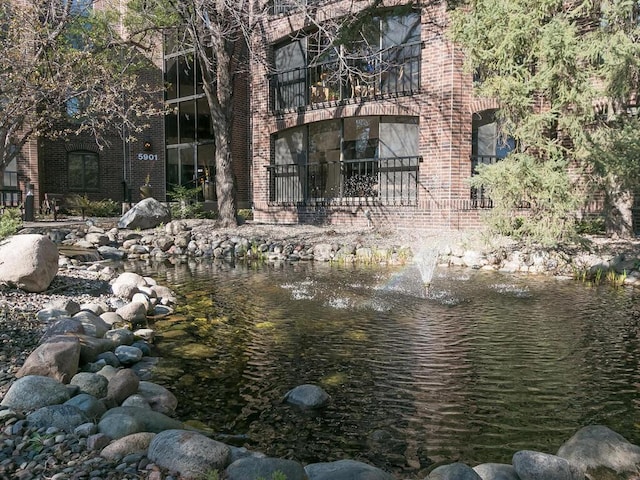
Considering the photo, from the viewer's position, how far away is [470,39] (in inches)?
365

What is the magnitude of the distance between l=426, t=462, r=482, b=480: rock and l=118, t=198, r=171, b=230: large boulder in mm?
13973

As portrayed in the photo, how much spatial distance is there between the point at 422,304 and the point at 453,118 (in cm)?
756

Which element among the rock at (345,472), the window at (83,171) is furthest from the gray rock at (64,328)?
the window at (83,171)

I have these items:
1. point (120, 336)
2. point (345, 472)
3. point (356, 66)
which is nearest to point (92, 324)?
point (120, 336)

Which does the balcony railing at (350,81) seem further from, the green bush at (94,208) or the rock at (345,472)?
the rock at (345,472)

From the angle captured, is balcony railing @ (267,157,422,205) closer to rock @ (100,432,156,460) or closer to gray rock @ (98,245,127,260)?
gray rock @ (98,245,127,260)

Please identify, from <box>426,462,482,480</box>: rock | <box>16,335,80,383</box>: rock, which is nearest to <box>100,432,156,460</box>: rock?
<box>16,335,80,383</box>: rock

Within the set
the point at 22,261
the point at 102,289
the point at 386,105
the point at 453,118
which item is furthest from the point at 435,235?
the point at 22,261

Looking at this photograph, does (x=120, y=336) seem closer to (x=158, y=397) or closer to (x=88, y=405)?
(x=158, y=397)

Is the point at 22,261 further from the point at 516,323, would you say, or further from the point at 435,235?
the point at 435,235

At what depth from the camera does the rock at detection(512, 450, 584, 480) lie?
2.72 metres

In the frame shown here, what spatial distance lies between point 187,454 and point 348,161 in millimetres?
13638

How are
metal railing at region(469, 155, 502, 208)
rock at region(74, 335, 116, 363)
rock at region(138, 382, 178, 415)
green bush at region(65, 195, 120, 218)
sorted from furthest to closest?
green bush at region(65, 195, 120, 218), metal railing at region(469, 155, 502, 208), rock at region(74, 335, 116, 363), rock at region(138, 382, 178, 415)

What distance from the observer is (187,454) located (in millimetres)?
2666
